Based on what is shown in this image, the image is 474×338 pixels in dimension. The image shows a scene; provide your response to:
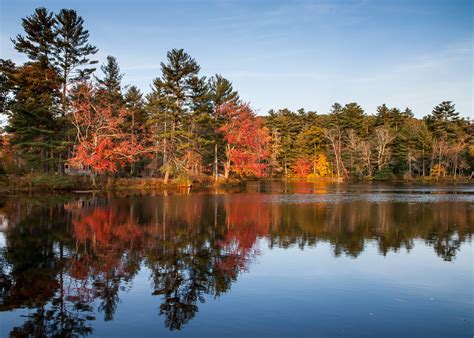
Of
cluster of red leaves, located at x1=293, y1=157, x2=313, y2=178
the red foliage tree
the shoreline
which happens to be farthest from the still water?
cluster of red leaves, located at x1=293, y1=157, x2=313, y2=178

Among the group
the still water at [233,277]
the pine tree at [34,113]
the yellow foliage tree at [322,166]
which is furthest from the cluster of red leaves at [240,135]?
the still water at [233,277]

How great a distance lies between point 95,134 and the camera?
113ft

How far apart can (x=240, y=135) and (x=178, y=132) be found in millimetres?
10567

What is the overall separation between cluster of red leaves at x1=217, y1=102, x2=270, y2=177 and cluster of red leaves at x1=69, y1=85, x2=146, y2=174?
546 inches

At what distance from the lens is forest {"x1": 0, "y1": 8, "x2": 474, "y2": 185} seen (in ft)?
113

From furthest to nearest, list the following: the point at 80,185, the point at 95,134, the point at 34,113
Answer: the point at 80,185 → the point at 95,134 → the point at 34,113

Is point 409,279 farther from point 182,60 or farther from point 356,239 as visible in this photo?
point 182,60

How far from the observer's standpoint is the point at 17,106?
105 ft

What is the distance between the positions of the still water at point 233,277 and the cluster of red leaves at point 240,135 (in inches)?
1170

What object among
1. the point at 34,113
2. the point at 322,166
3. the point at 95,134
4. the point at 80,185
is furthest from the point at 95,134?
the point at 322,166

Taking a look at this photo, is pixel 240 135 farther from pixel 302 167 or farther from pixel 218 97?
pixel 302 167

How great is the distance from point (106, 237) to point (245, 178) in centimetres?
4800

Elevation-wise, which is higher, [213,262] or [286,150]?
[286,150]

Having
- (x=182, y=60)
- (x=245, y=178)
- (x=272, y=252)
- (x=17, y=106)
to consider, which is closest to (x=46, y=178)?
(x=17, y=106)
